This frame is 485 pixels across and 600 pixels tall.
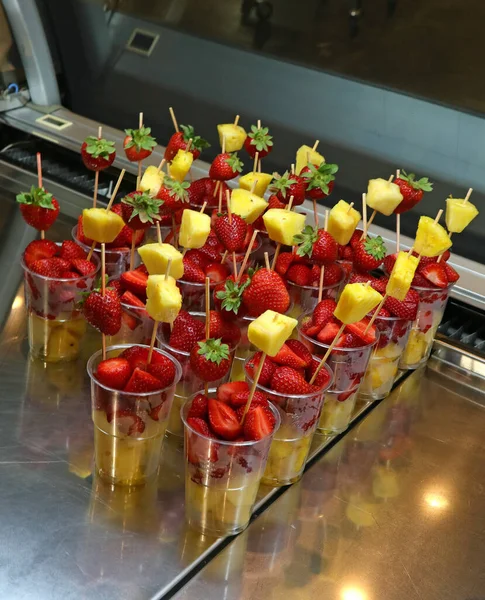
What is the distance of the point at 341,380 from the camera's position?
1636mm

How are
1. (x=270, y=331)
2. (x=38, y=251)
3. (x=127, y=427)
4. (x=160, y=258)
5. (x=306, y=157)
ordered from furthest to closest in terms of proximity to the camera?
(x=306, y=157) → (x=38, y=251) → (x=160, y=258) → (x=127, y=427) → (x=270, y=331)

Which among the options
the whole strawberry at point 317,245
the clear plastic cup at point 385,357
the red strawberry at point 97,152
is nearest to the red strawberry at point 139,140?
the red strawberry at point 97,152

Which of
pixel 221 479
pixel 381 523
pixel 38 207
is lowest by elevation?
pixel 381 523

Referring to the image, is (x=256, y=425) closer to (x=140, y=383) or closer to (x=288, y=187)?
(x=140, y=383)

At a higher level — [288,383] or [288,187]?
[288,187]

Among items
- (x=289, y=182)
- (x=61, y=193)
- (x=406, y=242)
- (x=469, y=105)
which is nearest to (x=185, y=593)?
(x=289, y=182)

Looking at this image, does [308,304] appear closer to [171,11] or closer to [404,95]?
[404,95]

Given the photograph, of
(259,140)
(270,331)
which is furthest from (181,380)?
(259,140)

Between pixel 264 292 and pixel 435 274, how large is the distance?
1.58 ft

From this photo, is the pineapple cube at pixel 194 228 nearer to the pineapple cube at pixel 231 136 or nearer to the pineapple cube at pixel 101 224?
the pineapple cube at pixel 101 224

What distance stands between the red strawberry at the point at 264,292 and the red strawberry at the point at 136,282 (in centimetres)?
21

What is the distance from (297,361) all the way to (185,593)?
43cm

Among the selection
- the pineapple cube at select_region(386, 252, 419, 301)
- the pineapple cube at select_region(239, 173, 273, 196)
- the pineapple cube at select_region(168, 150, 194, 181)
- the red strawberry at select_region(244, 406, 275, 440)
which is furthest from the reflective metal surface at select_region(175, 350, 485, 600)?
the pineapple cube at select_region(168, 150, 194, 181)

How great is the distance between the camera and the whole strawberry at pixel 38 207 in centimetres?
172
